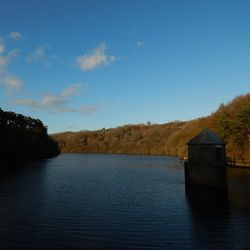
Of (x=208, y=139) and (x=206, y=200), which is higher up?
(x=208, y=139)

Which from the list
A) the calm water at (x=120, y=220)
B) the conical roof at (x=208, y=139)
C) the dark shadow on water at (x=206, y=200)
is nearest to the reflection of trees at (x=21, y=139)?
the calm water at (x=120, y=220)

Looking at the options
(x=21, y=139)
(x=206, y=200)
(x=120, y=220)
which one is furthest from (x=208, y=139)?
(x=21, y=139)

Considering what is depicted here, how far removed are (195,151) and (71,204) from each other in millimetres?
18410

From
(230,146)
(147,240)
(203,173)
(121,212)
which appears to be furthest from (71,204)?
(230,146)

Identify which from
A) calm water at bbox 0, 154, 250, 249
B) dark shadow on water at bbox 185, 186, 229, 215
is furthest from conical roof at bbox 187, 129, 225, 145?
calm water at bbox 0, 154, 250, 249

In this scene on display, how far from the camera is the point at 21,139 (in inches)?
4257

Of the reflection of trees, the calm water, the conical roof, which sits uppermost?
the reflection of trees

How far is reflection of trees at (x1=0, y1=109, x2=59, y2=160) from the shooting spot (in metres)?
90.1

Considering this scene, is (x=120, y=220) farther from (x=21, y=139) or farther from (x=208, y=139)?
(x=21, y=139)

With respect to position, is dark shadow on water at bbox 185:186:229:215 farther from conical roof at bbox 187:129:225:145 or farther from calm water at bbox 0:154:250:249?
conical roof at bbox 187:129:225:145

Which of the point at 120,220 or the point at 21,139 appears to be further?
the point at 21,139

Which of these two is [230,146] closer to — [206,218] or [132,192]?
[132,192]

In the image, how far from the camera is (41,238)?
67.7 ft

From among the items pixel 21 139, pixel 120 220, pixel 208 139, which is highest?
pixel 21 139
